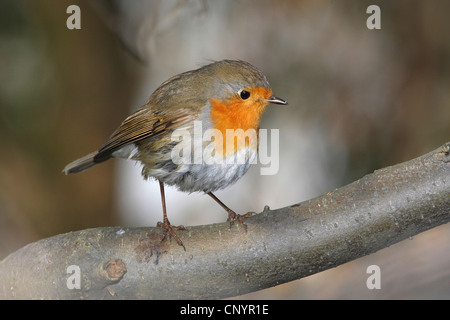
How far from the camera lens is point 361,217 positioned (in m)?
1.63

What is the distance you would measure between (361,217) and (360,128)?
2.42 metres

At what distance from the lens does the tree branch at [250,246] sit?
160 centimetres

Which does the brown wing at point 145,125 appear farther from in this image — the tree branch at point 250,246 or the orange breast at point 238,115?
the tree branch at point 250,246

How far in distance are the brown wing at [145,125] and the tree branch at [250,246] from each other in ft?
1.96

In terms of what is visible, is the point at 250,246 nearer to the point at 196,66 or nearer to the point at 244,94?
the point at 244,94

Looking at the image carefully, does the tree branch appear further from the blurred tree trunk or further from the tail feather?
the blurred tree trunk

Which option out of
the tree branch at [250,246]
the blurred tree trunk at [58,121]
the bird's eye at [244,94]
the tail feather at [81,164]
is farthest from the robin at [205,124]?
the blurred tree trunk at [58,121]

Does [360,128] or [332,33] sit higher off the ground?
[332,33]

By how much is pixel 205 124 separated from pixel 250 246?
675 millimetres

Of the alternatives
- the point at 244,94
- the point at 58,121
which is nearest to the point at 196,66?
the point at 58,121

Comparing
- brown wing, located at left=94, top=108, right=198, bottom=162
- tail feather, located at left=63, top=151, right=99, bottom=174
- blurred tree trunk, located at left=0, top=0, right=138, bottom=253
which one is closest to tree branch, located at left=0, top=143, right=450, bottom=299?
brown wing, located at left=94, top=108, right=198, bottom=162

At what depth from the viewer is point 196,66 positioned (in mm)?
3746

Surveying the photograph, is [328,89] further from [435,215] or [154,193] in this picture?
[435,215]

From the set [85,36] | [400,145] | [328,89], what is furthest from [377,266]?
[85,36]
